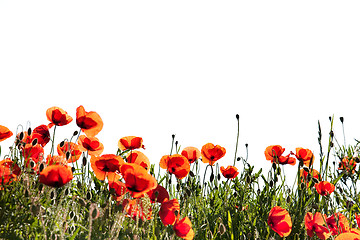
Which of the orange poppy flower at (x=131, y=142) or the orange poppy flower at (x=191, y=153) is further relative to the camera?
the orange poppy flower at (x=191, y=153)

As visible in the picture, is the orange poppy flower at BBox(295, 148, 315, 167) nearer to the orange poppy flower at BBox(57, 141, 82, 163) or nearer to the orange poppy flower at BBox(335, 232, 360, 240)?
the orange poppy flower at BBox(335, 232, 360, 240)

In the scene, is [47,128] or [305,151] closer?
[47,128]

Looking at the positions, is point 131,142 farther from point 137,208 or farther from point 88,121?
point 137,208

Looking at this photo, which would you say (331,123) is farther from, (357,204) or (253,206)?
(253,206)

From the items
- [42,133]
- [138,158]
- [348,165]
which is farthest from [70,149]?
[348,165]

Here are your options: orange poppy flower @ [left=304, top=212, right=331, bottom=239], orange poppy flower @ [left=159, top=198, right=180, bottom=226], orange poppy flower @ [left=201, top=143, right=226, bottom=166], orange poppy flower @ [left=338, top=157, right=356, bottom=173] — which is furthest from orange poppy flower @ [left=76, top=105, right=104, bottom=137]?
orange poppy flower @ [left=338, top=157, right=356, bottom=173]

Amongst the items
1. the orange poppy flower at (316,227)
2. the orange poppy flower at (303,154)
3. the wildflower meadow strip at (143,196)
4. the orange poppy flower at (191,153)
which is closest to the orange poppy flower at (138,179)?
the wildflower meadow strip at (143,196)

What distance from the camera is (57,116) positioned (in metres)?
2.85

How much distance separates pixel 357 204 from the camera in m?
3.38

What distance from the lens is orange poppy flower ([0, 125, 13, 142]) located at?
2736 mm

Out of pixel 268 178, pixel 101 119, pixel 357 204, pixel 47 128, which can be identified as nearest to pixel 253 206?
pixel 268 178

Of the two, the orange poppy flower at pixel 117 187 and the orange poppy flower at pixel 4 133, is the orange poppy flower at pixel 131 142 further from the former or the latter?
the orange poppy flower at pixel 4 133

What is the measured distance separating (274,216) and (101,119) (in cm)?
121

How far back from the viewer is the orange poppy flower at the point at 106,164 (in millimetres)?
2350
